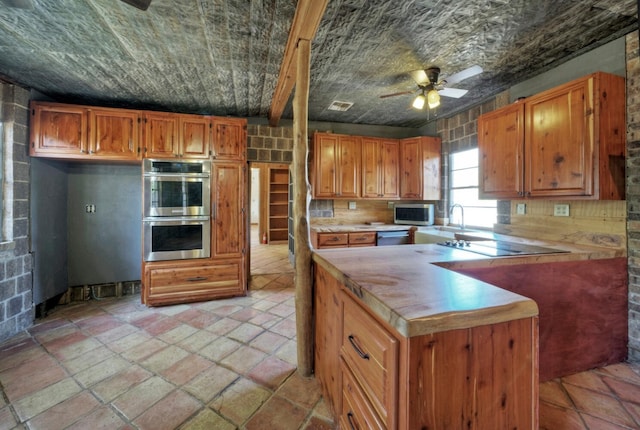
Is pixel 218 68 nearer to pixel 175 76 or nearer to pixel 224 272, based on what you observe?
pixel 175 76

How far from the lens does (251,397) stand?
1.66 m

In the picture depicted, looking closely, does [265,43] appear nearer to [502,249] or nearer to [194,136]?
[194,136]

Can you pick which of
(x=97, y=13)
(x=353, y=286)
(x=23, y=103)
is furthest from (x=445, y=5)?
(x=23, y=103)

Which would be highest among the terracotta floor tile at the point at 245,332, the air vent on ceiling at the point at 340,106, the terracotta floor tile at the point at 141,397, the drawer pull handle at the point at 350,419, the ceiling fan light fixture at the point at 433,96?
the air vent on ceiling at the point at 340,106

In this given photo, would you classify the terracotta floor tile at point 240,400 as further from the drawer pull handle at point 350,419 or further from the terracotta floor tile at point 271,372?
the drawer pull handle at point 350,419

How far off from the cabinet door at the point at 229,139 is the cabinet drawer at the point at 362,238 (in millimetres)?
1827

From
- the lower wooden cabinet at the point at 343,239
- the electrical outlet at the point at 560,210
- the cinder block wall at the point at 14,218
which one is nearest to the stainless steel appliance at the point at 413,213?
the lower wooden cabinet at the point at 343,239

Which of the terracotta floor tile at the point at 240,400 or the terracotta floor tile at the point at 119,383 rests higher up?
the terracotta floor tile at the point at 119,383

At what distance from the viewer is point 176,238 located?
313 centimetres

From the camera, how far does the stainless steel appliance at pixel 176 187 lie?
3033 mm

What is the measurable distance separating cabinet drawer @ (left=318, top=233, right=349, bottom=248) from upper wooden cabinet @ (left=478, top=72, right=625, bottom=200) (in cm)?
190

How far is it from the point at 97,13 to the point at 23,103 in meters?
1.73

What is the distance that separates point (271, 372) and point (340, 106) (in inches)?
126

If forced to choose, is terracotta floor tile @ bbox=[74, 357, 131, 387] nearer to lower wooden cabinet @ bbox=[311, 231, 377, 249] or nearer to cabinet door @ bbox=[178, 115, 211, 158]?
cabinet door @ bbox=[178, 115, 211, 158]
